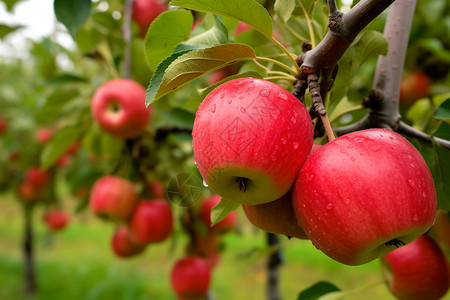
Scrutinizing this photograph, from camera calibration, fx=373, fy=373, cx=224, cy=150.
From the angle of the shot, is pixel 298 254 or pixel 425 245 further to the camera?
pixel 298 254

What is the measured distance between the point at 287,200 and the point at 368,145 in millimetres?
154

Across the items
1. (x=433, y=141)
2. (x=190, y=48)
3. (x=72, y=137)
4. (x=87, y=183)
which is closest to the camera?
(x=190, y=48)

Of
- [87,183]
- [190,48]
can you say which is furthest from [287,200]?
[87,183]

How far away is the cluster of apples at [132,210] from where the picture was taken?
133cm

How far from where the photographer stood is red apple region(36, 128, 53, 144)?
2355mm

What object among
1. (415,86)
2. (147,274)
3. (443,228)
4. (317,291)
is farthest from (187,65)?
(147,274)

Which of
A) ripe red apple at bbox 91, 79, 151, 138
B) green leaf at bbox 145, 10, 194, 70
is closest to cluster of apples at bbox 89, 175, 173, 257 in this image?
ripe red apple at bbox 91, 79, 151, 138

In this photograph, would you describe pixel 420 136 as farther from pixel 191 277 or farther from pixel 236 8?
pixel 191 277

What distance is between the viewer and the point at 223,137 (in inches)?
19.5

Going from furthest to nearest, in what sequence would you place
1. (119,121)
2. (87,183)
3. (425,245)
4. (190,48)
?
(87,183)
(119,121)
(425,245)
(190,48)

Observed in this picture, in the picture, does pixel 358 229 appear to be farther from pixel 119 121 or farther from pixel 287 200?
pixel 119 121

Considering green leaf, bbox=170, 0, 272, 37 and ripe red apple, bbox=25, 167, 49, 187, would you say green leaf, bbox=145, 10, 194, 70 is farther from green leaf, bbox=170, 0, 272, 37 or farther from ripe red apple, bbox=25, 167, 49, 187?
A: ripe red apple, bbox=25, 167, 49, 187

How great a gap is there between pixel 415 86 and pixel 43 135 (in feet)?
7.04

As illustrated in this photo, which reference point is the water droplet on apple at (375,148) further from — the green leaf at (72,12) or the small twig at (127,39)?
the small twig at (127,39)
